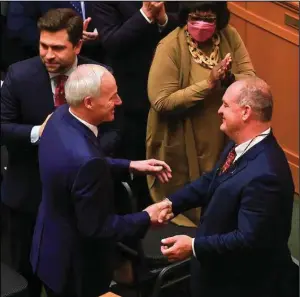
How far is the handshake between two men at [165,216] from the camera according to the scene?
2977mm

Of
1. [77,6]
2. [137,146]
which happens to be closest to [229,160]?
[137,146]

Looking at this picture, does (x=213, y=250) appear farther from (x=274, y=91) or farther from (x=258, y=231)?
(x=274, y=91)

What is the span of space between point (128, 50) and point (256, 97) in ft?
3.98

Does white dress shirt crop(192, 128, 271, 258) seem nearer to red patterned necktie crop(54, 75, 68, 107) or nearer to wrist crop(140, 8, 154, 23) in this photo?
red patterned necktie crop(54, 75, 68, 107)

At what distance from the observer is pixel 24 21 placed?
4.04m


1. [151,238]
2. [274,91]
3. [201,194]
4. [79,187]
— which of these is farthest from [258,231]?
[274,91]

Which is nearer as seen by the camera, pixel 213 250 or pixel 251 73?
pixel 213 250

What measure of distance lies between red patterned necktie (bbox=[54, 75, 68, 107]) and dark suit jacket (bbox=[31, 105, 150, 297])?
0.42 meters

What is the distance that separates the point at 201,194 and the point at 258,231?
426 millimetres

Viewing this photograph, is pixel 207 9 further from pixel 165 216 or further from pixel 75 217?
pixel 75 217

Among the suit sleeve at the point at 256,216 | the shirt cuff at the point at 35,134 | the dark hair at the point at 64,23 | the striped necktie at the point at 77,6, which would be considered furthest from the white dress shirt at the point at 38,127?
the suit sleeve at the point at 256,216

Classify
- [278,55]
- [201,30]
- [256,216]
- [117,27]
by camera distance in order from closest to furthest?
[256,216] → [201,30] → [117,27] → [278,55]

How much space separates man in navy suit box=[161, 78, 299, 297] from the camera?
283cm

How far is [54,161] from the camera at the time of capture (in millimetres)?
2994
